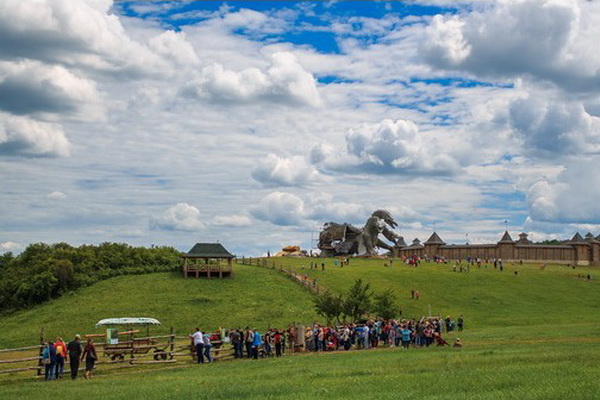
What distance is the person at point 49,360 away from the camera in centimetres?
2788

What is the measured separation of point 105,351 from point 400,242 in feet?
323

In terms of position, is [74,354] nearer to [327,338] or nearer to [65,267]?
[327,338]

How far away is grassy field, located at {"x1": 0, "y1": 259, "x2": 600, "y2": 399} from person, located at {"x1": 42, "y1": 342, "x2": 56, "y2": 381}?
932 millimetres

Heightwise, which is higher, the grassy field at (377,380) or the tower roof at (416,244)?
the tower roof at (416,244)

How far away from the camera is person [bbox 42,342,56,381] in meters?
27.9

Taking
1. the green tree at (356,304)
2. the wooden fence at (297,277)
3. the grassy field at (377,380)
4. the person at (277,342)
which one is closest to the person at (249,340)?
the person at (277,342)

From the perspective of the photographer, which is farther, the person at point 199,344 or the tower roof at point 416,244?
the tower roof at point 416,244

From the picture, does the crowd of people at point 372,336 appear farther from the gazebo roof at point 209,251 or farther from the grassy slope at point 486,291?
the gazebo roof at point 209,251

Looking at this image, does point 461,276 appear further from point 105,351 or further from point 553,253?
point 105,351

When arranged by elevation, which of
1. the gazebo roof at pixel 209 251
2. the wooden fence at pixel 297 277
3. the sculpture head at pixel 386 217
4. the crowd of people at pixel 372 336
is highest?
the sculpture head at pixel 386 217

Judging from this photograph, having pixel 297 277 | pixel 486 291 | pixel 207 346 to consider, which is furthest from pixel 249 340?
pixel 486 291

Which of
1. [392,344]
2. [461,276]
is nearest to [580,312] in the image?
[461,276]

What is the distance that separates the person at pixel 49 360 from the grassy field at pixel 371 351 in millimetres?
932

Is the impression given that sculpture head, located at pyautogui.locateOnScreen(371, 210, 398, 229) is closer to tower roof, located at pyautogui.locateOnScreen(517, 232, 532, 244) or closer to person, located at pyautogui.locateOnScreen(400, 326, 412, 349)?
tower roof, located at pyautogui.locateOnScreen(517, 232, 532, 244)
